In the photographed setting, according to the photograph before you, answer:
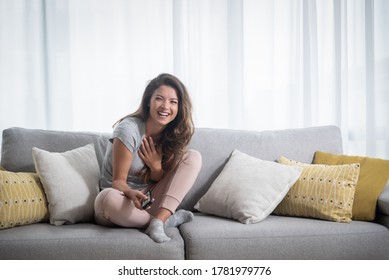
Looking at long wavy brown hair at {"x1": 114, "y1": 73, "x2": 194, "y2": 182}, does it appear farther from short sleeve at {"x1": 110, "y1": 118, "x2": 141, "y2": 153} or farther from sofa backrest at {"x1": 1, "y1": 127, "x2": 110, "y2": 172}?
sofa backrest at {"x1": 1, "y1": 127, "x2": 110, "y2": 172}

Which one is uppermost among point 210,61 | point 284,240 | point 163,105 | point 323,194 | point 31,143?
point 210,61

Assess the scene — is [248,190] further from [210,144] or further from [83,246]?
[83,246]

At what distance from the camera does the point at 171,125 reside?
238 cm

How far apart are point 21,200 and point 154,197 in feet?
2.01

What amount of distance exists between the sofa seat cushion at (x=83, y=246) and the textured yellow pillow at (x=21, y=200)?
11 centimetres

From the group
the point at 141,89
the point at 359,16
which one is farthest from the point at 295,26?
the point at 141,89

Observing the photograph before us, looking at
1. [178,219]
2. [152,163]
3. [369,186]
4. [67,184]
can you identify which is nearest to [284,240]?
[178,219]

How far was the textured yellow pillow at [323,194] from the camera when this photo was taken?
2180mm

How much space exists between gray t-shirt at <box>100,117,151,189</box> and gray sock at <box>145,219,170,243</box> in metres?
0.35

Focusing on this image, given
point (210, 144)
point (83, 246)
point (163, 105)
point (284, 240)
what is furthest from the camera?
point (210, 144)

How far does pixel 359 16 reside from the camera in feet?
11.5

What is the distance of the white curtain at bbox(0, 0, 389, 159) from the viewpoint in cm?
304
